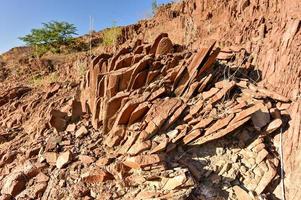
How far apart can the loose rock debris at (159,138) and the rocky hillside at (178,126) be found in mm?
16

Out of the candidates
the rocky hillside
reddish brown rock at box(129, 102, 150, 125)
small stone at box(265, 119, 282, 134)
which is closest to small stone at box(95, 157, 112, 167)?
the rocky hillside

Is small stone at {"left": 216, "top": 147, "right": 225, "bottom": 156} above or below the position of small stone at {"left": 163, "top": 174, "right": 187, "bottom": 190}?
above

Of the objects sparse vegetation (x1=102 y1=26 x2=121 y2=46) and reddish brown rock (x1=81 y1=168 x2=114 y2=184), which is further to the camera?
sparse vegetation (x1=102 y1=26 x2=121 y2=46)

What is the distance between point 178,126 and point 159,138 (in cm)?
35

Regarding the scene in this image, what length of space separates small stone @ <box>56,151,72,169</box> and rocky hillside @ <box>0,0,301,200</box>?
0.7 inches

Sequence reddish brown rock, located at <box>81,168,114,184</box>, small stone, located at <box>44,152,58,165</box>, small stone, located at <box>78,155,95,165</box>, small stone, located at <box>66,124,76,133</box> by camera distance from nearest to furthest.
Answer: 1. reddish brown rock, located at <box>81,168,114,184</box>
2. small stone, located at <box>78,155,95,165</box>
3. small stone, located at <box>44,152,58,165</box>
4. small stone, located at <box>66,124,76,133</box>

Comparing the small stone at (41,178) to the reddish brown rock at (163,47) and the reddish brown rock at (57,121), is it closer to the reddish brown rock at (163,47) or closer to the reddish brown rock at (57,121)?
the reddish brown rock at (57,121)

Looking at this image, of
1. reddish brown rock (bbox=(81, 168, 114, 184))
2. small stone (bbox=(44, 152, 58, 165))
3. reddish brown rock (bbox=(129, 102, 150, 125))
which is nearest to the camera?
reddish brown rock (bbox=(81, 168, 114, 184))

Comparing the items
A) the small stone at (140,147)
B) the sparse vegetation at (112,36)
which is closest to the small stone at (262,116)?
the small stone at (140,147)

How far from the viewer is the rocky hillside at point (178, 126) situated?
469 centimetres

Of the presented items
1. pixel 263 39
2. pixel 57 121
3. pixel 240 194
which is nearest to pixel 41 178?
pixel 57 121

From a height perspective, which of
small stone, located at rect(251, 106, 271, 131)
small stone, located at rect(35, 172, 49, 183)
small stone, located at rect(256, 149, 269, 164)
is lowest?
small stone, located at rect(35, 172, 49, 183)

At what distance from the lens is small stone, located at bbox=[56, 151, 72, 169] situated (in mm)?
5391

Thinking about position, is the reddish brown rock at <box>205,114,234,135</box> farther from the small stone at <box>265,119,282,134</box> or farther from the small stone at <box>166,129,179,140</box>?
the small stone at <box>265,119,282,134</box>
